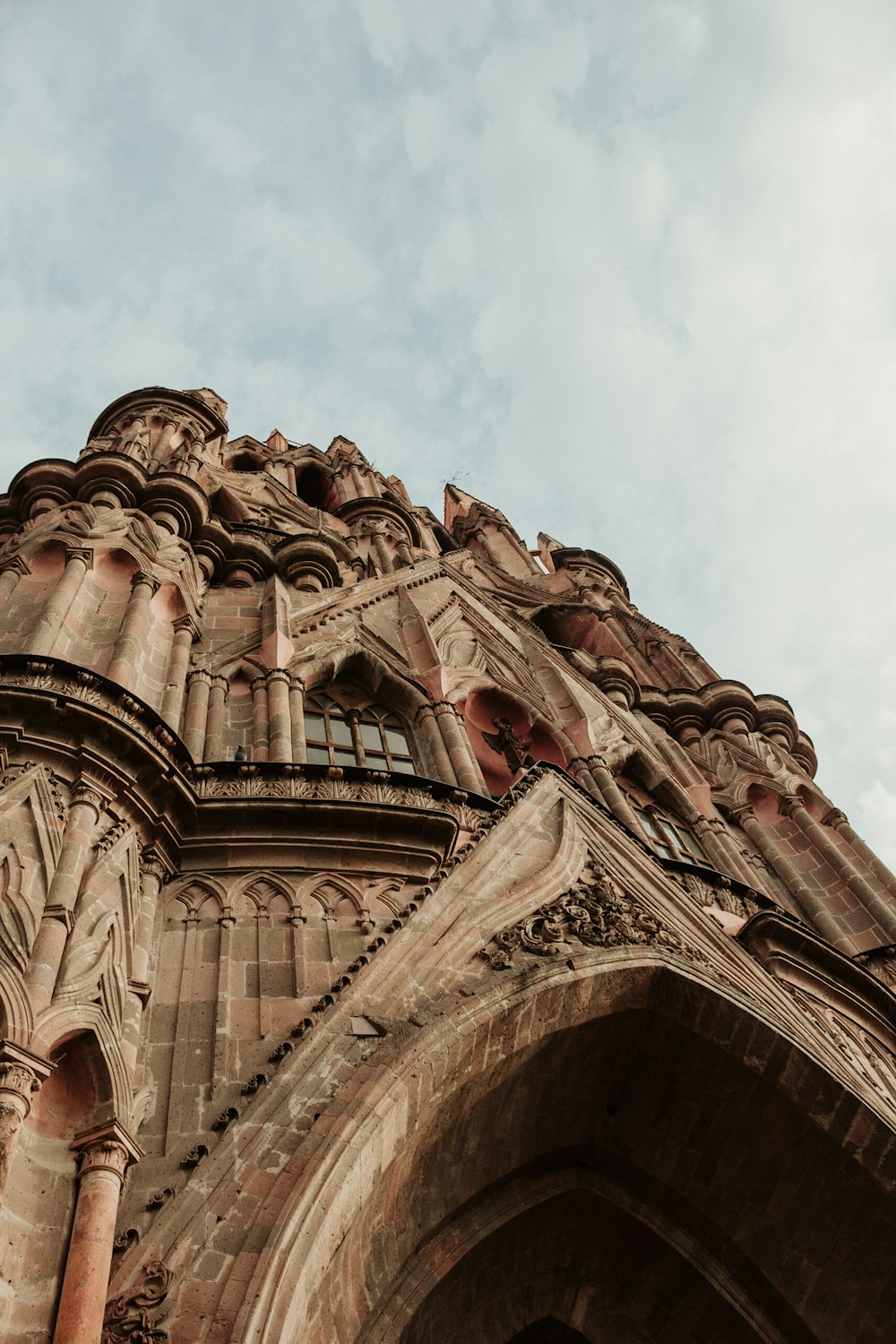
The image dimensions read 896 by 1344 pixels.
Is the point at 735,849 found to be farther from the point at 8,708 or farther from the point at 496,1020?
the point at 8,708

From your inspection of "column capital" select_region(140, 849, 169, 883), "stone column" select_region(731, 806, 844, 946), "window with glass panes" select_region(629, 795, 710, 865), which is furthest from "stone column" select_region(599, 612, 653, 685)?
"column capital" select_region(140, 849, 169, 883)

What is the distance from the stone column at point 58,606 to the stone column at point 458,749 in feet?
17.7

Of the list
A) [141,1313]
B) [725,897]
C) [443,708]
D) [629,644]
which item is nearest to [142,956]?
→ [141,1313]

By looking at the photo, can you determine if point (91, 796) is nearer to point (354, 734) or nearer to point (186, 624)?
point (186, 624)

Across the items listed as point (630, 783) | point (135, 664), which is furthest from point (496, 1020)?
point (630, 783)

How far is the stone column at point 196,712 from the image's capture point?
15.3 metres

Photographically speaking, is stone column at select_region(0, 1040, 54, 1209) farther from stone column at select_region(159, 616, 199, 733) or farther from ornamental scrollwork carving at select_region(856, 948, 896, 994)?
ornamental scrollwork carving at select_region(856, 948, 896, 994)

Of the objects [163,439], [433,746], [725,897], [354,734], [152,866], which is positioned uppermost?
[163,439]

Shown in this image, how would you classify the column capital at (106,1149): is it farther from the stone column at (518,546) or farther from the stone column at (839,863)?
the stone column at (518,546)

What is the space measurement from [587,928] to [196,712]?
6.16 metres

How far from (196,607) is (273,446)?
116 feet

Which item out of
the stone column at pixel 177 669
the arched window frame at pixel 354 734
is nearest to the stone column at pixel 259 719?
the arched window frame at pixel 354 734

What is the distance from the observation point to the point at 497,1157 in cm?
1180

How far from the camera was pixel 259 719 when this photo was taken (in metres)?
16.8
